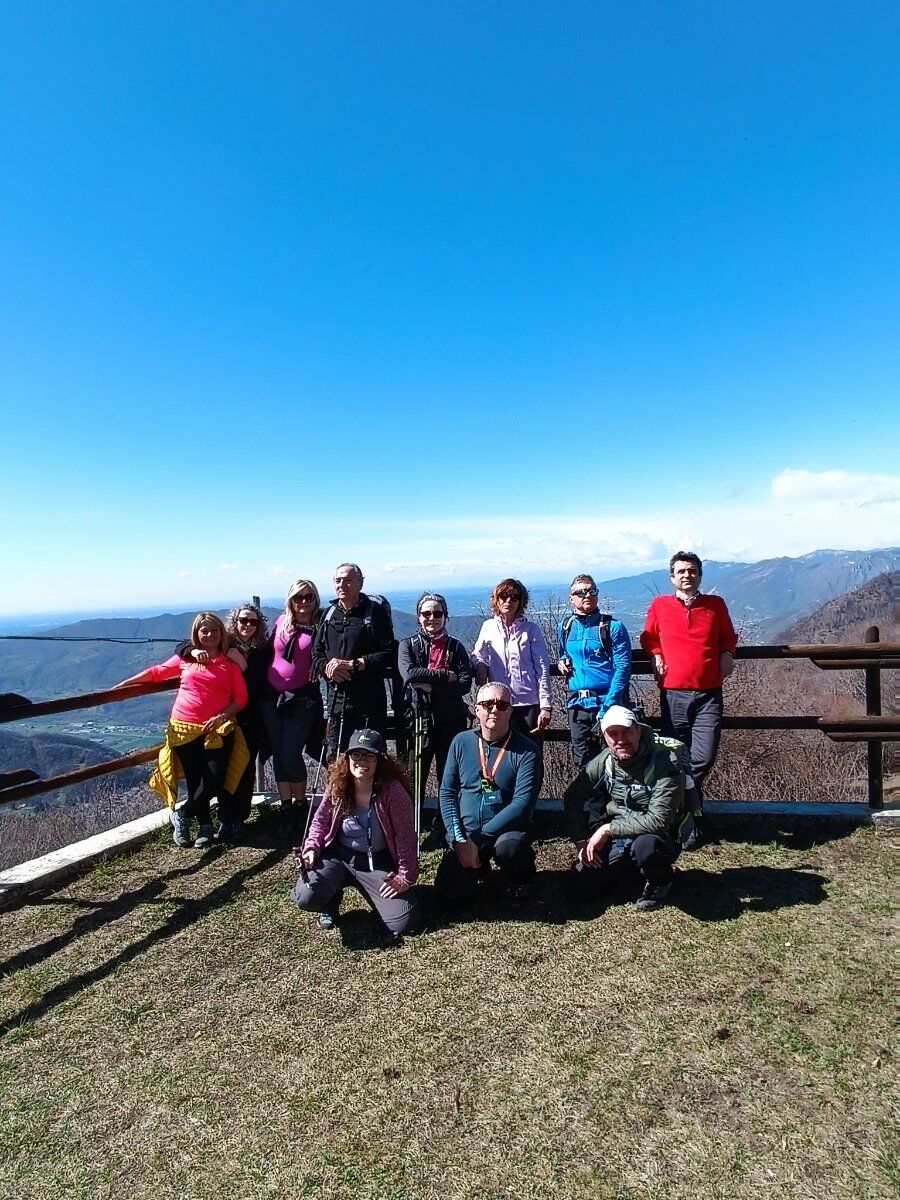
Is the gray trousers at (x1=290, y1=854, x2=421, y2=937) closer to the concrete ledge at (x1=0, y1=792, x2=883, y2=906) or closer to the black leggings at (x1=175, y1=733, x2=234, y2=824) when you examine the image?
the concrete ledge at (x1=0, y1=792, x2=883, y2=906)

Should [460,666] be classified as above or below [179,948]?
above

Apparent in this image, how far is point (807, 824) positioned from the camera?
5520 mm

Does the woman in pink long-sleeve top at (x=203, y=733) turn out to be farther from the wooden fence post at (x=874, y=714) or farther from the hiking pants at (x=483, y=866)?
the wooden fence post at (x=874, y=714)

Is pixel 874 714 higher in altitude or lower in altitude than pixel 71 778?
higher

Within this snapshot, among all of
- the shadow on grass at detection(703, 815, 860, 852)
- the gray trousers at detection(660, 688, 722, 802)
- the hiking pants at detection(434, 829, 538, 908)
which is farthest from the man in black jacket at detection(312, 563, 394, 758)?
the shadow on grass at detection(703, 815, 860, 852)

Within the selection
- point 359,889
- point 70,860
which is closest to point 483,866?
point 359,889

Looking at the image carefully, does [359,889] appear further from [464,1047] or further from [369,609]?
[369,609]

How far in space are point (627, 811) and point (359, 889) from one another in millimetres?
1776

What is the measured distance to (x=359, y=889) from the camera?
431cm

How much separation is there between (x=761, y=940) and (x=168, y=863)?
434 centimetres

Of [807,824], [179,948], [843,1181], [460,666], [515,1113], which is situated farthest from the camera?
[807,824]

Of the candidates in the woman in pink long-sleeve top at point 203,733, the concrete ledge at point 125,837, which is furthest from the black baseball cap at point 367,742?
the woman in pink long-sleeve top at point 203,733

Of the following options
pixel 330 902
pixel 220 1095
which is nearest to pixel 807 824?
pixel 330 902

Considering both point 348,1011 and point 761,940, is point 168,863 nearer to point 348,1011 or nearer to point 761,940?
point 348,1011
